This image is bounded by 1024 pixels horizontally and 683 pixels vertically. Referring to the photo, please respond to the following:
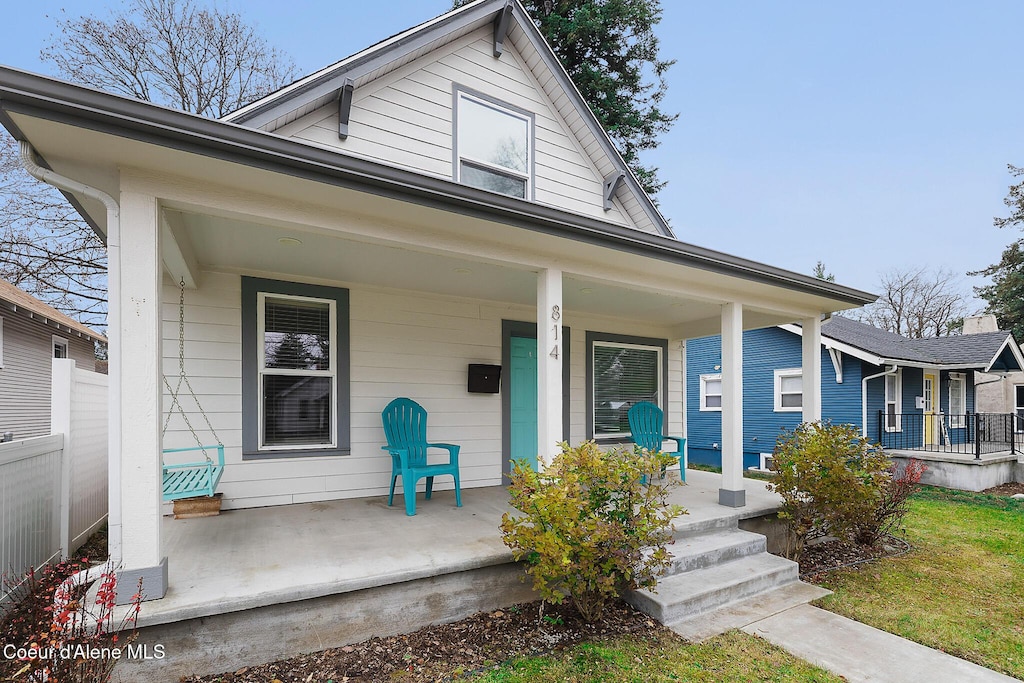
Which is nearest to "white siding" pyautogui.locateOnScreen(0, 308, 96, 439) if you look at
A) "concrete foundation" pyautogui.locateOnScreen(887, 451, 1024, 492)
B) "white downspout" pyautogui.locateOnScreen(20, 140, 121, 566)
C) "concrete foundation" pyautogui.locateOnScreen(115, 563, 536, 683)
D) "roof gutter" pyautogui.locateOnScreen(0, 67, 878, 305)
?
"white downspout" pyautogui.locateOnScreen(20, 140, 121, 566)

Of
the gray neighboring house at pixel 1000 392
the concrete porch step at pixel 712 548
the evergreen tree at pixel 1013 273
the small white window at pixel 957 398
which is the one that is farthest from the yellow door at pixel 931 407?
the concrete porch step at pixel 712 548

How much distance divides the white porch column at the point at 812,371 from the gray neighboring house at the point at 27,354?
10.4 meters

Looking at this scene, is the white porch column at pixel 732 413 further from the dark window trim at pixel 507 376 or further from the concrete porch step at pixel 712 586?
the dark window trim at pixel 507 376

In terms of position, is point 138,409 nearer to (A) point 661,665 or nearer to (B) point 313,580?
(B) point 313,580

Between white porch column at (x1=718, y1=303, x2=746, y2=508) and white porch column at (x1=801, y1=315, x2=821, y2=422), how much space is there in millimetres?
1074

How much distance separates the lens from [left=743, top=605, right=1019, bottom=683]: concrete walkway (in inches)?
105

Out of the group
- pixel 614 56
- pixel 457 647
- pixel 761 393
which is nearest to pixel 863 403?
pixel 761 393

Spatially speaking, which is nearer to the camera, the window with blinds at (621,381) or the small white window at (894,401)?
the window with blinds at (621,381)

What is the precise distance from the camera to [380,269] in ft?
14.4

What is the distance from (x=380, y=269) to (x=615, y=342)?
3496 mm

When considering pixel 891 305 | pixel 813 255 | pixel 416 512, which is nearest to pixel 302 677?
pixel 416 512

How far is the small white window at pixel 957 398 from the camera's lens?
495 inches

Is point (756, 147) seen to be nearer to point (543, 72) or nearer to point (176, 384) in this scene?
point (543, 72)

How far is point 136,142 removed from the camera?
2223 millimetres
